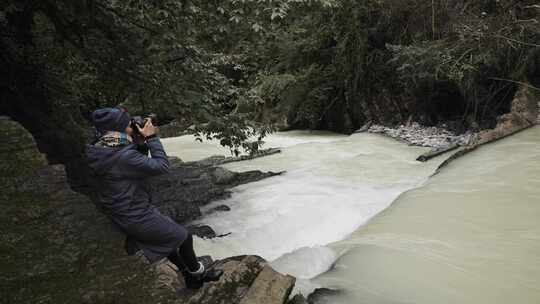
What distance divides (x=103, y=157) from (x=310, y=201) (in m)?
5.27

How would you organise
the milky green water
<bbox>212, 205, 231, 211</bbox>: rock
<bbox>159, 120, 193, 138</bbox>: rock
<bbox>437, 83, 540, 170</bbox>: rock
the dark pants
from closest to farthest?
the dark pants, the milky green water, <bbox>212, 205, 231, 211</bbox>: rock, <bbox>437, 83, 540, 170</bbox>: rock, <bbox>159, 120, 193, 138</bbox>: rock

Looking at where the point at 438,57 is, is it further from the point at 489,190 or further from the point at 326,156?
the point at 489,190

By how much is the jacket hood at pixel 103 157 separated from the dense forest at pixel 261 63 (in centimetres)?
250

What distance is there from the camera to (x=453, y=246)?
457 cm

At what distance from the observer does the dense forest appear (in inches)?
224

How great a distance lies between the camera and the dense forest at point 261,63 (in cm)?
569

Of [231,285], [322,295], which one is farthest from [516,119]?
[231,285]

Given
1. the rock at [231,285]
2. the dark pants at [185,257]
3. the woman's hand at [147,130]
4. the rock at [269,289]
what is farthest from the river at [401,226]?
the woman's hand at [147,130]

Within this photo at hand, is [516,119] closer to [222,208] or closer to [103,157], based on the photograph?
[222,208]

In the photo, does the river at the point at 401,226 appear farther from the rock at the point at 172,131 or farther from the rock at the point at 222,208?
the rock at the point at 172,131

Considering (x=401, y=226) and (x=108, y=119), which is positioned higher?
(x=108, y=119)

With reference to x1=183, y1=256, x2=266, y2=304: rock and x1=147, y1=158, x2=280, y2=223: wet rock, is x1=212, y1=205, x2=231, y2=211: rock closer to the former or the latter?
x1=147, y1=158, x2=280, y2=223: wet rock

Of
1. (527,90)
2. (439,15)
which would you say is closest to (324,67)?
(439,15)

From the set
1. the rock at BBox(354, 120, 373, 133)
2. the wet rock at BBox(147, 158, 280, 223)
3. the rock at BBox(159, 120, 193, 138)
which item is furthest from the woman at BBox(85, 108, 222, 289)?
the rock at BBox(159, 120, 193, 138)
